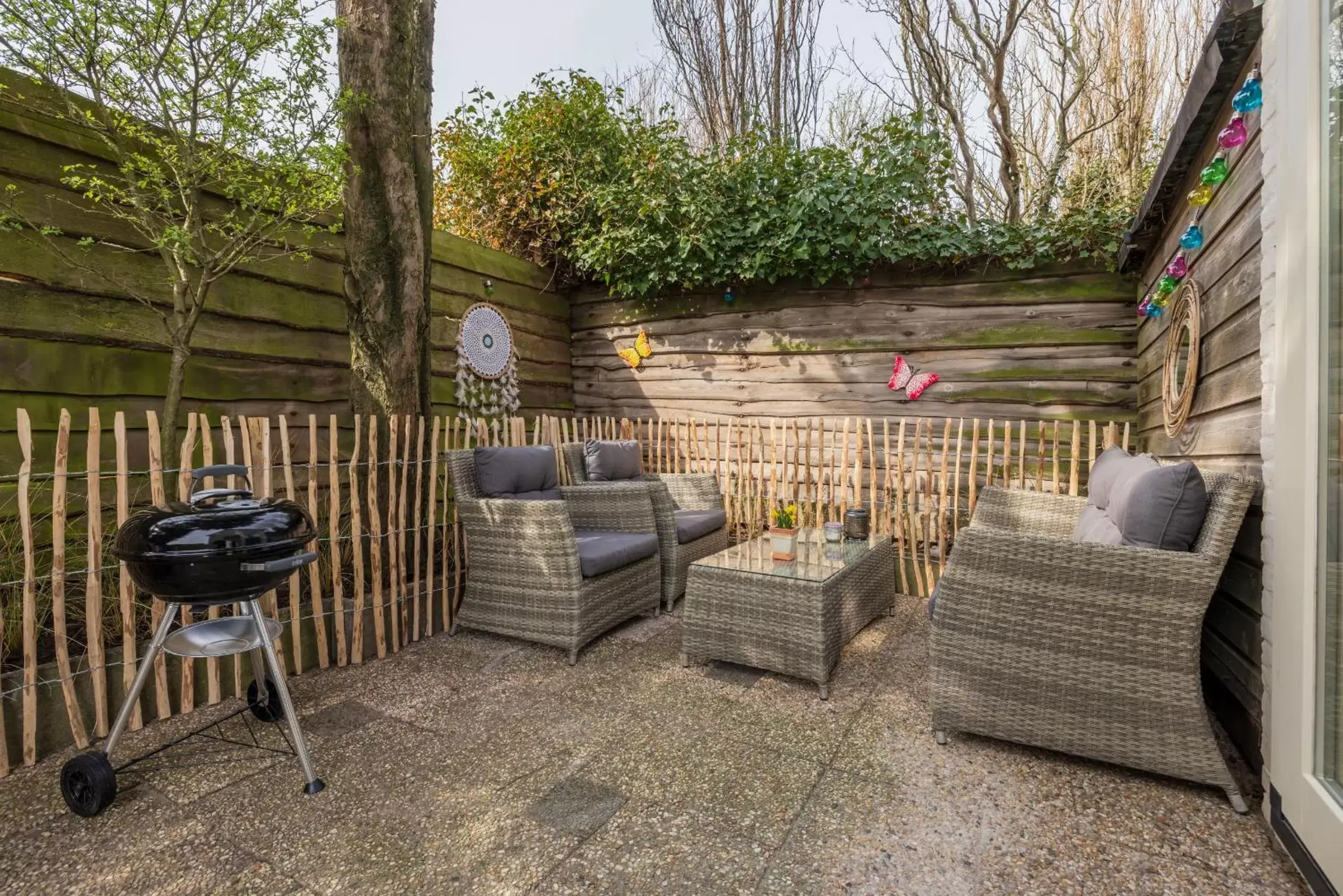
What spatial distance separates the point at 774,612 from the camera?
8.42ft

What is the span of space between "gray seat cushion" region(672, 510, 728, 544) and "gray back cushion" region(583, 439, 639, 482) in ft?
1.34

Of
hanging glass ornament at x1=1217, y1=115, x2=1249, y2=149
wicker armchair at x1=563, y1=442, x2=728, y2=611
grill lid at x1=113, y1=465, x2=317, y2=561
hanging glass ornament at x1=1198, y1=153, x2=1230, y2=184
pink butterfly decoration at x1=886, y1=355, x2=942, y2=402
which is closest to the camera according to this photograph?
grill lid at x1=113, y1=465, x2=317, y2=561

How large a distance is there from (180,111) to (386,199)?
84cm

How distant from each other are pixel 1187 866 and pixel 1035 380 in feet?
11.6

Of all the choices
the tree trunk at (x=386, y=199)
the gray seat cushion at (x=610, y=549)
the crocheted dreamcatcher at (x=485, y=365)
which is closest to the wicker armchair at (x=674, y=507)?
the gray seat cushion at (x=610, y=549)

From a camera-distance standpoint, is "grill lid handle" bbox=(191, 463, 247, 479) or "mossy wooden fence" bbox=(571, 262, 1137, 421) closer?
"grill lid handle" bbox=(191, 463, 247, 479)

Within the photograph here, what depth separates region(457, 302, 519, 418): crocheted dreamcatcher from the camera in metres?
4.82

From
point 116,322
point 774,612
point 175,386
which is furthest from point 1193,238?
point 116,322

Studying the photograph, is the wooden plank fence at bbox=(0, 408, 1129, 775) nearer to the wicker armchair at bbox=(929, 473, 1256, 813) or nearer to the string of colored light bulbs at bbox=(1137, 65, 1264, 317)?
the string of colored light bulbs at bbox=(1137, 65, 1264, 317)

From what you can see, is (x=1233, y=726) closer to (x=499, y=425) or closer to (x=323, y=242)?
(x=499, y=425)

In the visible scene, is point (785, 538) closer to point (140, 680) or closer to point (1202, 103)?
point (1202, 103)

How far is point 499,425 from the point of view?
4949 millimetres

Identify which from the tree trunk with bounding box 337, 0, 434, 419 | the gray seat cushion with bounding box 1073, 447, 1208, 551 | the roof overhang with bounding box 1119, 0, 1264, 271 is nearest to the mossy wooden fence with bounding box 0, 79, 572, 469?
the tree trunk with bounding box 337, 0, 434, 419

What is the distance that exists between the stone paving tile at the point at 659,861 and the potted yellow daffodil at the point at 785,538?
4.35 ft
